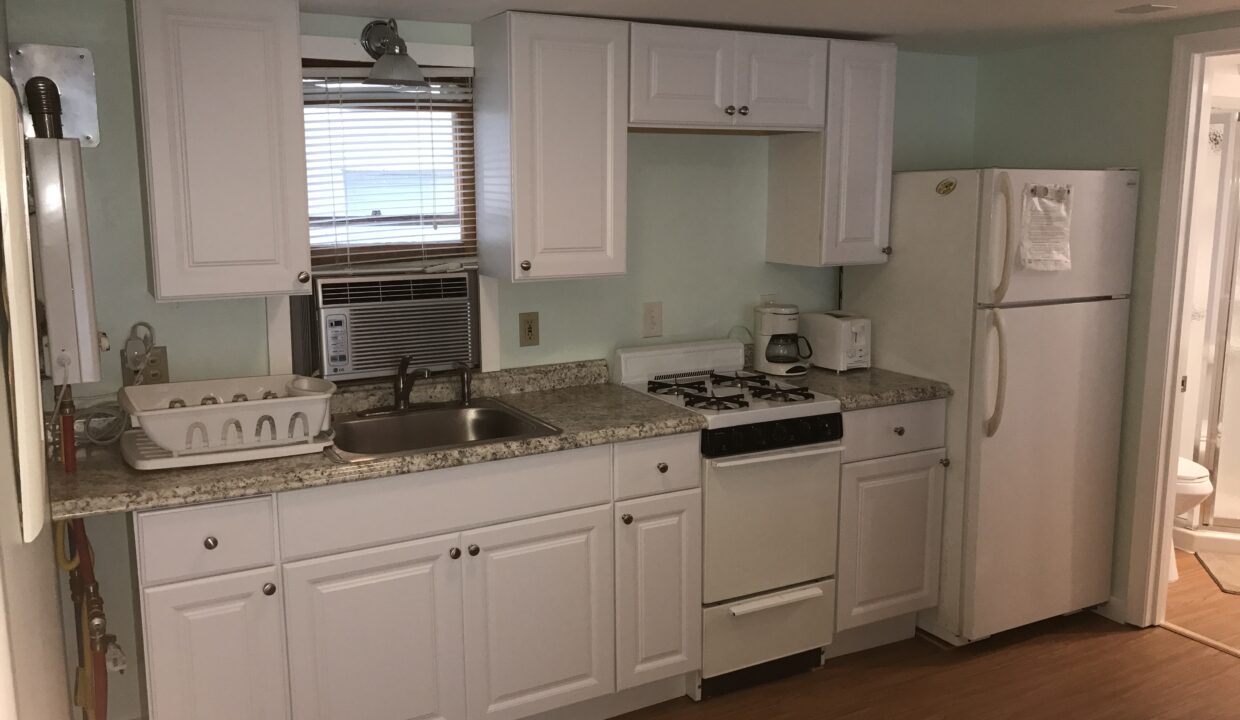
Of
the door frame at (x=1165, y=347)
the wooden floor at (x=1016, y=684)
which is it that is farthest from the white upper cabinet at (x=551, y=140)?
the door frame at (x=1165, y=347)

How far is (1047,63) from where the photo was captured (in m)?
3.71

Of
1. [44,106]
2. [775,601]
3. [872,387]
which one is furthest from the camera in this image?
[872,387]

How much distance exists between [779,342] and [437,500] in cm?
153

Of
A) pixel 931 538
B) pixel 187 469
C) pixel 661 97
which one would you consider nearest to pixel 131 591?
pixel 187 469

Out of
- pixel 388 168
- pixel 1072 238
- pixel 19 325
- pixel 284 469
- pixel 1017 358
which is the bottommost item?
pixel 284 469

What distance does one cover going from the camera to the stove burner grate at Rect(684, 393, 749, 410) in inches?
120

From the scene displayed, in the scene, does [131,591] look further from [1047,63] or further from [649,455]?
[1047,63]

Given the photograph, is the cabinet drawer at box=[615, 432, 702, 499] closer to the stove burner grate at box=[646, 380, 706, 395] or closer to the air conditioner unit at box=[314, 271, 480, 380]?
the stove burner grate at box=[646, 380, 706, 395]

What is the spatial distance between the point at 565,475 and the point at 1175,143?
236 centimetres

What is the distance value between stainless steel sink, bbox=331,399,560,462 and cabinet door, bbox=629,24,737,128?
1005 mm

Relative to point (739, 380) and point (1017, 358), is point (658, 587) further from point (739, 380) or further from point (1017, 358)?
point (1017, 358)

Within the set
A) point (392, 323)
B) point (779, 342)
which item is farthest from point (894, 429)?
point (392, 323)

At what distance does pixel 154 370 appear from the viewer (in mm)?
2746

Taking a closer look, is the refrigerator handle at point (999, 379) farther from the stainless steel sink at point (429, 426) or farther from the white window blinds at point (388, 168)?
the white window blinds at point (388, 168)
